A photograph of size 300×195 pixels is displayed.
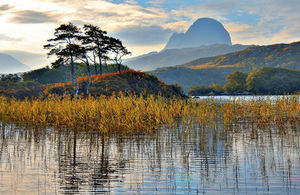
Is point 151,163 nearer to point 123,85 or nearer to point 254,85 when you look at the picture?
point 123,85

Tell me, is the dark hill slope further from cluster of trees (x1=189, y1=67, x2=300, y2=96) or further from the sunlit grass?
cluster of trees (x1=189, y1=67, x2=300, y2=96)

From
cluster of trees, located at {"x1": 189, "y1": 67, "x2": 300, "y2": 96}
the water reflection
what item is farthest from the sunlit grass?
cluster of trees, located at {"x1": 189, "y1": 67, "x2": 300, "y2": 96}

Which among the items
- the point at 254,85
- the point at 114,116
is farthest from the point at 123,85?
the point at 254,85

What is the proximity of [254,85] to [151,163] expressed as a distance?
485 feet

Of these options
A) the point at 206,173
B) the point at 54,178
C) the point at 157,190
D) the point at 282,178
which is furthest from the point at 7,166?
the point at 282,178

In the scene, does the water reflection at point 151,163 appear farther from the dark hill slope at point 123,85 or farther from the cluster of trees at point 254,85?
the cluster of trees at point 254,85

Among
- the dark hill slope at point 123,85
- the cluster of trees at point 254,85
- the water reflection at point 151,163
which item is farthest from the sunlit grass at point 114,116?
the cluster of trees at point 254,85

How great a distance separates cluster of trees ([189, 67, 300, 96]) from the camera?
144 meters

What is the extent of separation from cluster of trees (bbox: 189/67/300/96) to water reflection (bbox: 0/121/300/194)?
4914 inches

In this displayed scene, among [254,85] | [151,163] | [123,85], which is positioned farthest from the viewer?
[254,85]

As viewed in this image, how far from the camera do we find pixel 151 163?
1041cm

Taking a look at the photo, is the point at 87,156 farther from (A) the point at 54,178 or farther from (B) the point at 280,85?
(B) the point at 280,85

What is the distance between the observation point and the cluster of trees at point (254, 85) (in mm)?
144125

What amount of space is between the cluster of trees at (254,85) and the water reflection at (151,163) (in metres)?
125
